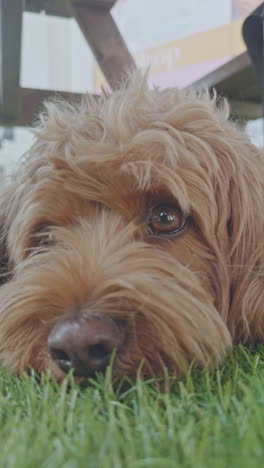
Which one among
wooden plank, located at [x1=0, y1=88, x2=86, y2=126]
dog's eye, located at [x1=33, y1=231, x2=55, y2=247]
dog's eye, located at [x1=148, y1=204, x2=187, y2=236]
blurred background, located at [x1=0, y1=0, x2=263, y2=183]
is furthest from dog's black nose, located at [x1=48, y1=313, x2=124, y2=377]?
wooden plank, located at [x1=0, y1=88, x2=86, y2=126]

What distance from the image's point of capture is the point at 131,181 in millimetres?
2066

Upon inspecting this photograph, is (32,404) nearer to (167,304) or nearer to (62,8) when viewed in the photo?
(167,304)

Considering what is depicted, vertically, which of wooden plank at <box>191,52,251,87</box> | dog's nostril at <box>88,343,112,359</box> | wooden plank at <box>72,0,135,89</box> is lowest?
dog's nostril at <box>88,343,112,359</box>

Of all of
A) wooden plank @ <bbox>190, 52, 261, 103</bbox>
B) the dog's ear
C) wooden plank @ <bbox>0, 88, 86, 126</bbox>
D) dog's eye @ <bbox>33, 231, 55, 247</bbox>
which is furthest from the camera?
wooden plank @ <bbox>0, 88, 86, 126</bbox>

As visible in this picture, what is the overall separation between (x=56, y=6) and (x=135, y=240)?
4.49 meters

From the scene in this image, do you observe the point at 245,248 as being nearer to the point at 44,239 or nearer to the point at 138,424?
the point at 44,239

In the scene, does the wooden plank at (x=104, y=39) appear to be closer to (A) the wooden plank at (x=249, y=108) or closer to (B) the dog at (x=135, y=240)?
(A) the wooden plank at (x=249, y=108)

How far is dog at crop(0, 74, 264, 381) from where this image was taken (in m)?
1.69

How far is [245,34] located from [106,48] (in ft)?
8.57

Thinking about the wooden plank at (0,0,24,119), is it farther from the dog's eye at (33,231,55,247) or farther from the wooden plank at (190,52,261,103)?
the dog's eye at (33,231,55,247)

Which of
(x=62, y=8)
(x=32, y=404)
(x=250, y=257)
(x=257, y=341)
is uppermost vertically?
(x=62, y=8)

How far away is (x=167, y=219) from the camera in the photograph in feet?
7.07

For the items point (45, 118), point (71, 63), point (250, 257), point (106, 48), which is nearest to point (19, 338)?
point (250, 257)

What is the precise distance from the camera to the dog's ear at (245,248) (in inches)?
83.4
